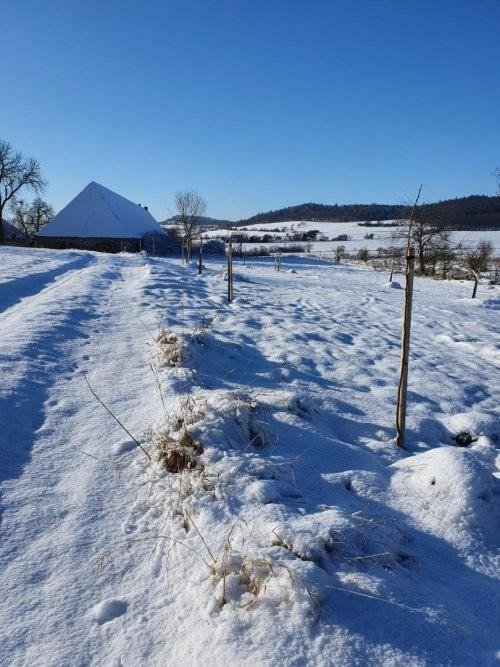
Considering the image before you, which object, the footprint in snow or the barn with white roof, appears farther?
the barn with white roof

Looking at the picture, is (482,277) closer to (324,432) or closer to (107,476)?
(324,432)

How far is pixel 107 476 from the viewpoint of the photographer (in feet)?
10.9

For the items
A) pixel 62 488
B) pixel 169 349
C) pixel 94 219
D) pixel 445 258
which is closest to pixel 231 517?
pixel 62 488

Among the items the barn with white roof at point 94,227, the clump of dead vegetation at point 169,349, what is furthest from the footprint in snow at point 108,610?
the barn with white roof at point 94,227

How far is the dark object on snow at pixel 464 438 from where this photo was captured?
202 inches

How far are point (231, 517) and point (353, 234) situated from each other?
3304 inches

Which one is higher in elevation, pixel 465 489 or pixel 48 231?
pixel 48 231

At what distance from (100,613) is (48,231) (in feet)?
138

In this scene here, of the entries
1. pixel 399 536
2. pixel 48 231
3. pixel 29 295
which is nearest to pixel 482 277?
pixel 29 295

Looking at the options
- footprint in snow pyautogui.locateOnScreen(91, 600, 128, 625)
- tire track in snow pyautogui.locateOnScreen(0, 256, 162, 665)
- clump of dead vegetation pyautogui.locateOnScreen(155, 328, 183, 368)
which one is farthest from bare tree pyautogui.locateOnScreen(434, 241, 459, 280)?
footprint in snow pyautogui.locateOnScreen(91, 600, 128, 625)

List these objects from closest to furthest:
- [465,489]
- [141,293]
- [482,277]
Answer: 1. [465,489]
2. [141,293]
3. [482,277]

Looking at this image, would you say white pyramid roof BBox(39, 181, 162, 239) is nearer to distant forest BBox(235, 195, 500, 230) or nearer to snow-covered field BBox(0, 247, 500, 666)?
snow-covered field BBox(0, 247, 500, 666)

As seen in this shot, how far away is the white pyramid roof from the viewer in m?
39.5

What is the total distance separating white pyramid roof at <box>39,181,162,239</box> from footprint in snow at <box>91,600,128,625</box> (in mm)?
40213
